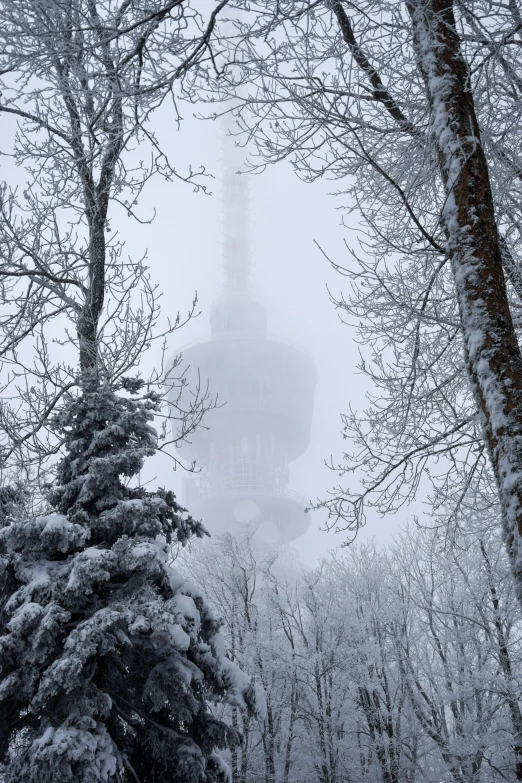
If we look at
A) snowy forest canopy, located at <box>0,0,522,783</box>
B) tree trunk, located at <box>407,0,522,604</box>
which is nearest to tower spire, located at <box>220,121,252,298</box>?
snowy forest canopy, located at <box>0,0,522,783</box>

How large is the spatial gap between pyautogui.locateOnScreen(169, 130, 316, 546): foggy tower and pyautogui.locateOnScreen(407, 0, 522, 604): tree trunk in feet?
222

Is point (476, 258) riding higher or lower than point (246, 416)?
lower

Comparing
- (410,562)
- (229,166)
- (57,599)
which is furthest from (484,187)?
(229,166)

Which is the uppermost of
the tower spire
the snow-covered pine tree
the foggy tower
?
the tower spire

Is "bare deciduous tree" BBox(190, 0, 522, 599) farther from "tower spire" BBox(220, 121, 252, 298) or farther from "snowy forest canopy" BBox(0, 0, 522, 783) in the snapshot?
"tower spire" BBox(220, 121, 252, 298)

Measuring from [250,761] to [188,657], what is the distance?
433 inches

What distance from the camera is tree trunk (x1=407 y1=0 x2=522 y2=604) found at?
3.33m

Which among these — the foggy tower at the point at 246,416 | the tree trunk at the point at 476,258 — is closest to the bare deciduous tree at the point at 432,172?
the tree trunk at the point at 476,258

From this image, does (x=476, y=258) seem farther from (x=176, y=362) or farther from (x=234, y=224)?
(x=234, y=224)

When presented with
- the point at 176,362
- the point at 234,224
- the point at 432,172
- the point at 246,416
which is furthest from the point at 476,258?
the point at 234,224

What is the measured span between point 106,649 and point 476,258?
14.7ft

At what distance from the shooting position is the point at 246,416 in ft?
261

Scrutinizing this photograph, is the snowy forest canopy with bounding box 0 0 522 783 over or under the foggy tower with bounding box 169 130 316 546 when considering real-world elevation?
under

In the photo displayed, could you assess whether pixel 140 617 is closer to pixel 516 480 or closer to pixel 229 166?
pixel 516 480
